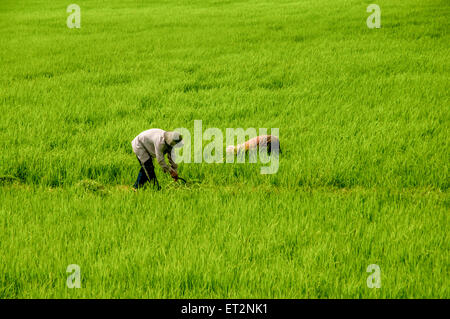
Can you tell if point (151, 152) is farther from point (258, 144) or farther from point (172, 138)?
point (258, 144)

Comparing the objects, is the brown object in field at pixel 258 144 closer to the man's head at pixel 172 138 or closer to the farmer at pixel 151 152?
the farmer at pixel 151 152

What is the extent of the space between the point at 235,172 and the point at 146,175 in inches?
35.1

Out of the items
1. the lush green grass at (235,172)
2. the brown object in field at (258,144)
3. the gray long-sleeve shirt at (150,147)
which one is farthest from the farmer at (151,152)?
the brown object in field at (258,144)

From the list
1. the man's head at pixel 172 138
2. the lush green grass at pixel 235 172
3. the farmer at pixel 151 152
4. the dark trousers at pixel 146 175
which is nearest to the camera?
the lush green grass at pixel 235 172

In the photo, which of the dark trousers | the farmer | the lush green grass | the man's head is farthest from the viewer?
the dark trousers

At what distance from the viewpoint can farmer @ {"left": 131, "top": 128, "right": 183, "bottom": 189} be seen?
3.21 meters

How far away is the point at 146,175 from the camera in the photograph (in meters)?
3.45

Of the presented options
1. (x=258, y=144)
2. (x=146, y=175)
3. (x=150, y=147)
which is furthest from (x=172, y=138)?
(x=258, y=144)

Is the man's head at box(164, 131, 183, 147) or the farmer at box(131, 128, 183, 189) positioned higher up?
the man's head at box(164, 131, 183, 147)

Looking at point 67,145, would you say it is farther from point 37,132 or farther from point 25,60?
point 25,60

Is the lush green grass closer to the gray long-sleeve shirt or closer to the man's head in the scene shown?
the gray long-sleeve shirt

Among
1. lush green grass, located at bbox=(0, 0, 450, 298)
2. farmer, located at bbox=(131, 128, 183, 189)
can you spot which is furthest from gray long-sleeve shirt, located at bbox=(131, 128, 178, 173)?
lush green grass, located at bbox=(0, 0, 450, 298)

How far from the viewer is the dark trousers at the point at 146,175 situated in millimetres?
3379

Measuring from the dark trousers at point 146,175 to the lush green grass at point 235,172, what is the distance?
0.13 m
